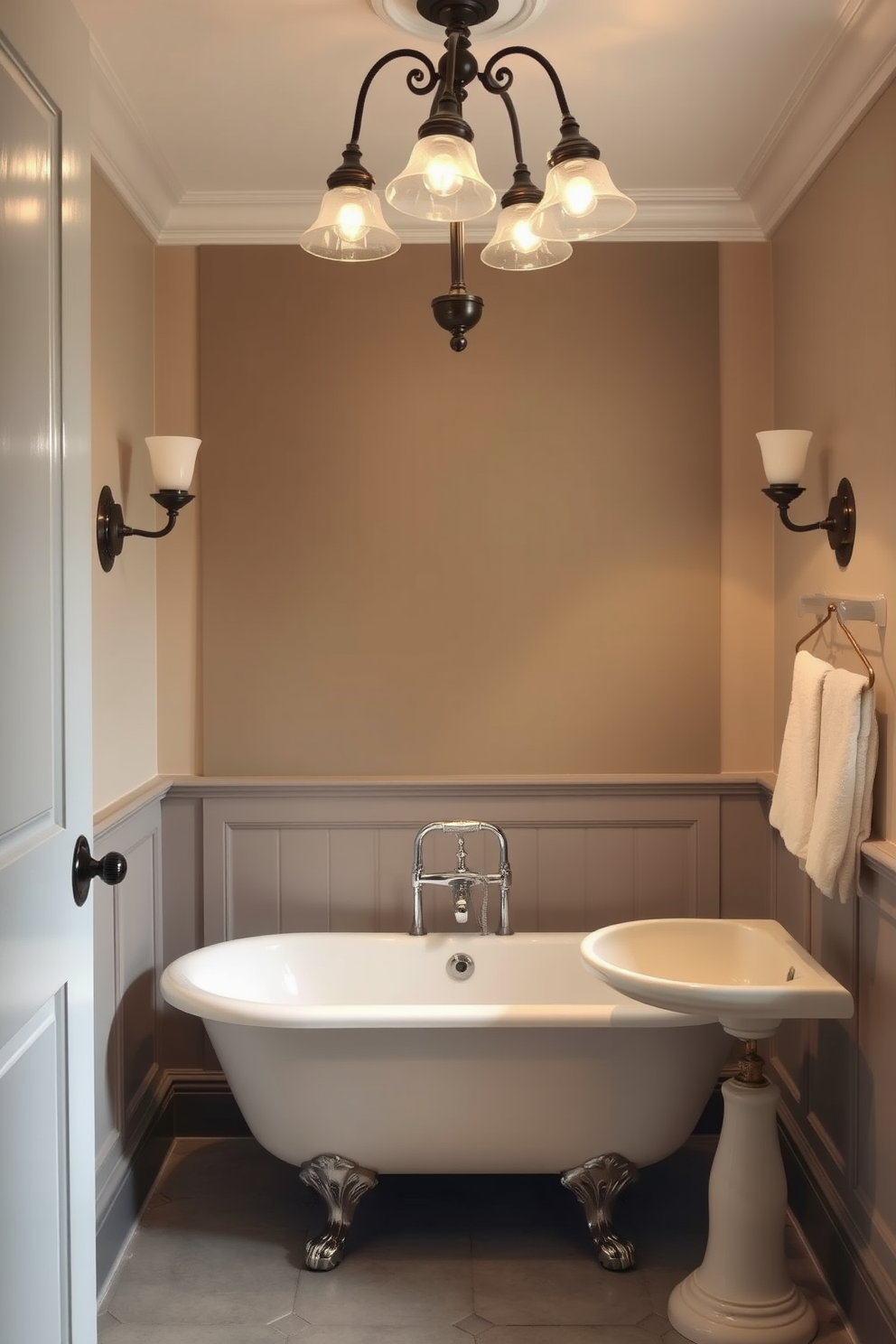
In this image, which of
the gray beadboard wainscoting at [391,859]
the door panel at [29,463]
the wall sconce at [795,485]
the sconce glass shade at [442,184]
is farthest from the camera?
the gray beadboard wainscoting at [391,859]

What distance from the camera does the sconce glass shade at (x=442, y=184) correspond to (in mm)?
1695

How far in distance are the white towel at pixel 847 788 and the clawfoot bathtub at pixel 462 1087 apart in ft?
1.37

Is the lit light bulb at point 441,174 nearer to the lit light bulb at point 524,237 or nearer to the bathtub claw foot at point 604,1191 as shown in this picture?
the lit light bulb at point 524,237

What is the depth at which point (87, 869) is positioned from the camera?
1454 mm

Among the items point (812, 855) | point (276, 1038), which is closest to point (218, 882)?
point (276, 1038)

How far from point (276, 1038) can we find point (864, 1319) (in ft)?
4.09

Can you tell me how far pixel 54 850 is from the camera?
1.37 meters

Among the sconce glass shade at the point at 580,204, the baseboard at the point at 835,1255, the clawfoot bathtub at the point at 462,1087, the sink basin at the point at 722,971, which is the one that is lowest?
the baseboard at the point at 835,1255

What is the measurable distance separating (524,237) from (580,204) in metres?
0.19

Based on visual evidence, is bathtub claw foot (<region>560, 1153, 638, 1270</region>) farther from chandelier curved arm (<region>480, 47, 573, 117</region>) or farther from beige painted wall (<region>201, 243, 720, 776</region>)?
chandelier curved arm (<region>480, 47, 573, 117</region>)

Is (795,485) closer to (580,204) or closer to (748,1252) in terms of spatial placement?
(580,204)

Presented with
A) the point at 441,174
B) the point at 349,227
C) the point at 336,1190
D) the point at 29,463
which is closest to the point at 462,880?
the point at 336,1190

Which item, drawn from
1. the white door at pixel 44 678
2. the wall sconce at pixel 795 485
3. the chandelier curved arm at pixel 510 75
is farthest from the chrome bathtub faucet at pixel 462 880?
the chandelier curved arm at pixel 510 75

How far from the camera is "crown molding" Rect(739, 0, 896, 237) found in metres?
2.00
